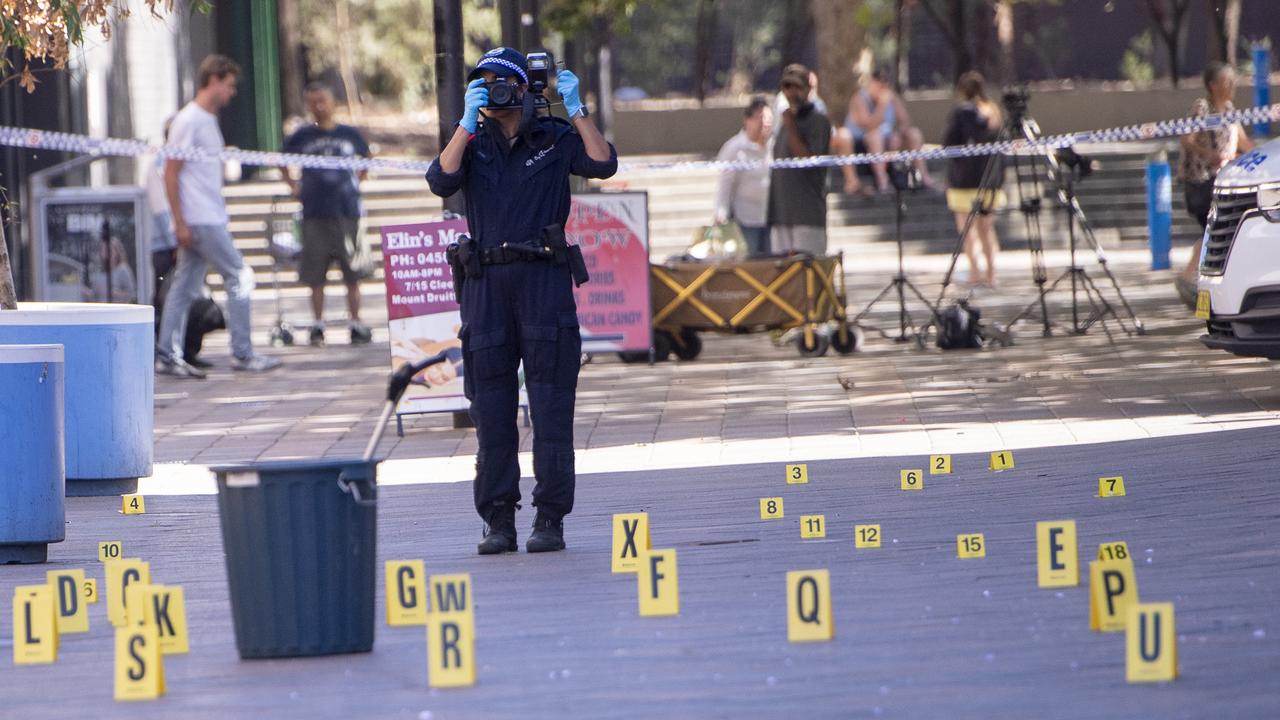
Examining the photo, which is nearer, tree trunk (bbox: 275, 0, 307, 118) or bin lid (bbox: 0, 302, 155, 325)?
bin lid (bbox: 0, 302, 155, 325)

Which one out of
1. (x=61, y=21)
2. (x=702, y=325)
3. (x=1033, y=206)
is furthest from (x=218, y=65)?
(x=1033, y=206)

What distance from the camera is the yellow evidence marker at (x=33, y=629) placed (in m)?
5.75

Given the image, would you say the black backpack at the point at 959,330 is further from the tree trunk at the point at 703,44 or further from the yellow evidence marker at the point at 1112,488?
the tree trunk at the point at 703,44

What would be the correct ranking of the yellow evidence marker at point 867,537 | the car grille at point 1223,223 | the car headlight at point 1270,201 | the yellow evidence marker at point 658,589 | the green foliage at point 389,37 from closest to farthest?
the yellow evidence marker at point 658,589
the yellow evidence marker at point 867,537
the car headlight at point 1270,201
the car grille at point 1223,223
the green foliage at point 389,37

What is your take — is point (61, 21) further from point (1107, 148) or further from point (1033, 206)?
point (1107, 148)

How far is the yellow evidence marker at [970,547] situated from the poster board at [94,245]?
9770 millimetres

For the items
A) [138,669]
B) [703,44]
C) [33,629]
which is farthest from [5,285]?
[703,44]

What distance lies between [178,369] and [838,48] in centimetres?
1638

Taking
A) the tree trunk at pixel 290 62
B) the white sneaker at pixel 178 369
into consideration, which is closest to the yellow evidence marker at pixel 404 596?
the white sneaker at pixel 178 369

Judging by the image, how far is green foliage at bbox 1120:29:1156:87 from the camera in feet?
155

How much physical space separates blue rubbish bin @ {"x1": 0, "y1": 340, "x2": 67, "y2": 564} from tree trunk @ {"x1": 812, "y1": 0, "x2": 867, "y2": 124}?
21763mm

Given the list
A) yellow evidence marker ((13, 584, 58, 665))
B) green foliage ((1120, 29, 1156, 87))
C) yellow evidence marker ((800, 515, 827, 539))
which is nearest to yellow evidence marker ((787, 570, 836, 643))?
yellow evidence marker ((800, 515, 827, 539))

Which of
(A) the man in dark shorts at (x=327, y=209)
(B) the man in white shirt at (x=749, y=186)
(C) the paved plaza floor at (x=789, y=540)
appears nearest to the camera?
(C) the paved plaza floor at (x=789, y=540)

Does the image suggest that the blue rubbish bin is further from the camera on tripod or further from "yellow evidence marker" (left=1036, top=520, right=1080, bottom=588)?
"yellow evidence marker" (left=1036, top=520, right=1080, bottom=588)
